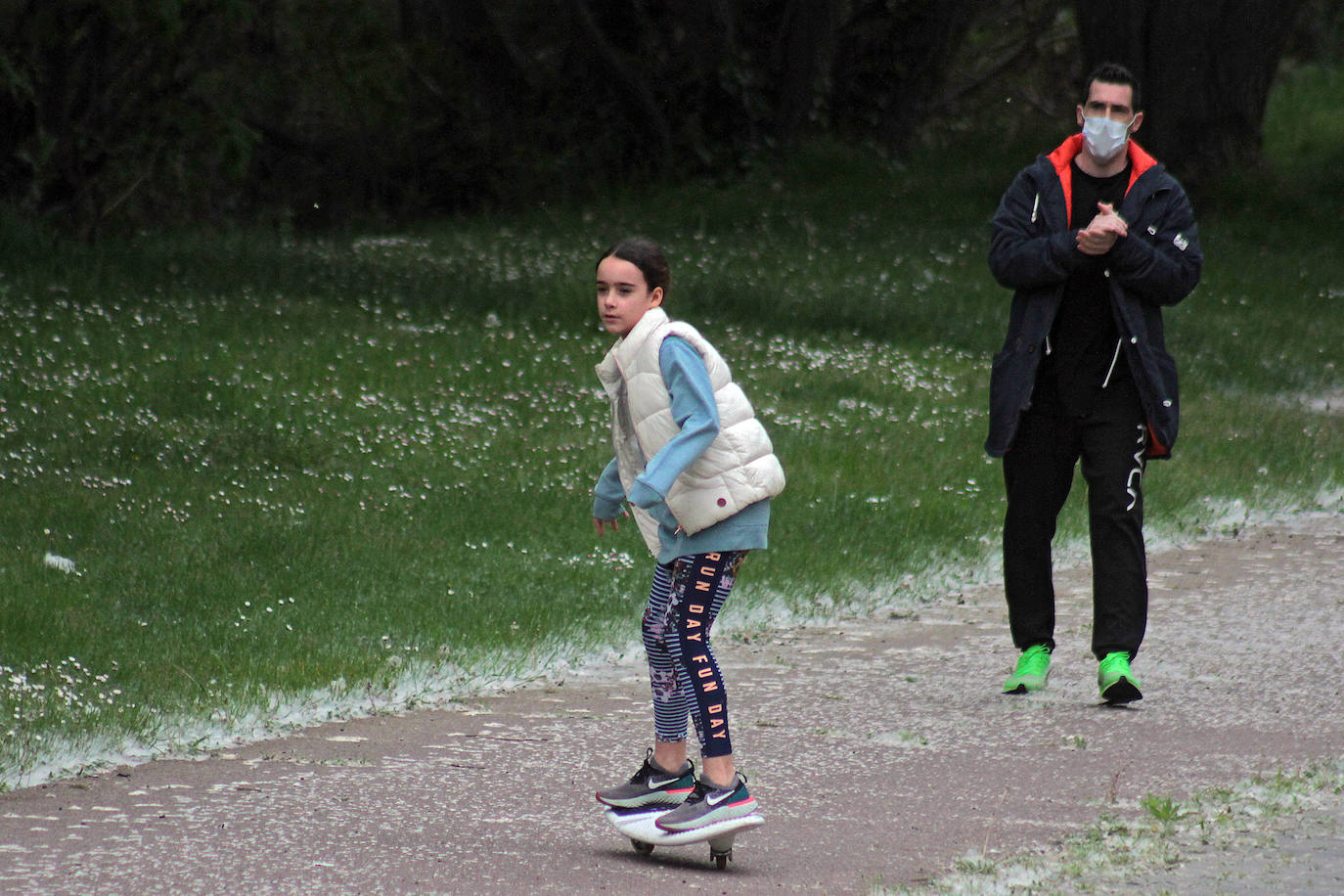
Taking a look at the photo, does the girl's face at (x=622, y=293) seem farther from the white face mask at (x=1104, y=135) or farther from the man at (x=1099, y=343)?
A: the white face mask at (x=1104, y=135)

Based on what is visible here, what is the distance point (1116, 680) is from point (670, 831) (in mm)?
2145

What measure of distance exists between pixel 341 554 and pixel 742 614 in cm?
177

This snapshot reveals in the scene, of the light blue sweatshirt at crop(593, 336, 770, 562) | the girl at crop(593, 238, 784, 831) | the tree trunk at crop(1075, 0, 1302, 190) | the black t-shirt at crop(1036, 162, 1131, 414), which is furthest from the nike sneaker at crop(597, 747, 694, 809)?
the tree trunk at crop(1075, 0, 1302, 190)

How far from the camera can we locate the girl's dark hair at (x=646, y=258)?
181 inches

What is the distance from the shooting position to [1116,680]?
603 centimetres

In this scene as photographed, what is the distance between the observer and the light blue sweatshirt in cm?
430

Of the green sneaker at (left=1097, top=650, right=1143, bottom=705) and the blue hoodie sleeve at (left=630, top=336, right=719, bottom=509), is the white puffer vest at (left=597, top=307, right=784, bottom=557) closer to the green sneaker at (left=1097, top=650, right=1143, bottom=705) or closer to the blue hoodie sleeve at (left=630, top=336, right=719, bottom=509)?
the blue hoodie sleeve at (left=630, top=336, right=719, bottom=509)

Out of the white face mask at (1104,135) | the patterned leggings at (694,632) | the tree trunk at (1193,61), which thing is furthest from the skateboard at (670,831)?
the tree trunk at (1193,61)

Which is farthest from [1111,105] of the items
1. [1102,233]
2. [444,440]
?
[444,440]

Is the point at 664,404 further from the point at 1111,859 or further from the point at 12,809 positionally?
the point at 12,809

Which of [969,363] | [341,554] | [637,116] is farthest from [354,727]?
[637,116]

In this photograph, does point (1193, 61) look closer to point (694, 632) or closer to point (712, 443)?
point (712, 443)

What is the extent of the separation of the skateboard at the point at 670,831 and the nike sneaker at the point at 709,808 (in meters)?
0.02

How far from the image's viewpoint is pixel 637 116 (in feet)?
76.9
